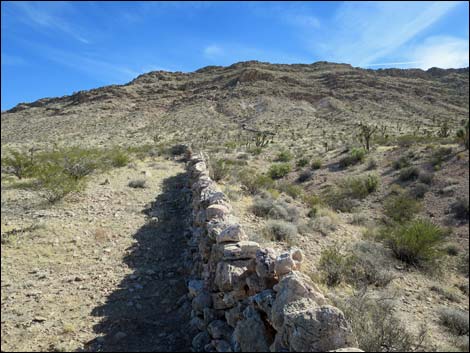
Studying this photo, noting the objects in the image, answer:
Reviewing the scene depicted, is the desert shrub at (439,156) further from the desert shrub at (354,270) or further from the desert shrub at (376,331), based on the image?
the desert shrub at (376,331)

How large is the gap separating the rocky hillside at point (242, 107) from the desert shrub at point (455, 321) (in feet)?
98.6

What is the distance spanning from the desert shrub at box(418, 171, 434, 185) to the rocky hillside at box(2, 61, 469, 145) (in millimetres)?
21928

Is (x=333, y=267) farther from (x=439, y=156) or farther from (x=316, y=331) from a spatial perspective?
(x=439, y=156)

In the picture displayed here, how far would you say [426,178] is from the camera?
496 inches

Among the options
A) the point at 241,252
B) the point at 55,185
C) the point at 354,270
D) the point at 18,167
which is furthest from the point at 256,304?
the point at 18,167

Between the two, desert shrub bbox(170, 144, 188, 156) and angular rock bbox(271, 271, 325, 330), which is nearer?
angular rock bbox(271, 271, 325, 330)

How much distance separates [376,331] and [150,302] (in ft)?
9.96

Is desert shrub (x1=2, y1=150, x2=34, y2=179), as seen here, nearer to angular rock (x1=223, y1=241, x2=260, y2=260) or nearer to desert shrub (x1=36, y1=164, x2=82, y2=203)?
desert shrub (x1=36, y1=164, x2=82, y2=203)

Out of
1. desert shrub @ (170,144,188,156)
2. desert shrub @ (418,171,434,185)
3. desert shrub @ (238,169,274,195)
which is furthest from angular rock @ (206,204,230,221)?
desert shrub @ (170,144,188,156)

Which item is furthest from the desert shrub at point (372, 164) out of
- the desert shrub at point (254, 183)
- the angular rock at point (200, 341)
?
the angular rock at point (200, 341)

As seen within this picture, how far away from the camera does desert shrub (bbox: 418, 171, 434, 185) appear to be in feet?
41.2

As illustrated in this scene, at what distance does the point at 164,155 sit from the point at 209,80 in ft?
189

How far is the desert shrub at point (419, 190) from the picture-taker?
11.8m

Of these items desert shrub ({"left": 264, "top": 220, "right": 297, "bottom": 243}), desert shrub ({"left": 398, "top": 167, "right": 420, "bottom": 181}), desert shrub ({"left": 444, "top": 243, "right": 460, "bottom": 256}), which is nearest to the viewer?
desert shrub ({"left": 264, "top": 220, "right": 297, "bottom": 243})
